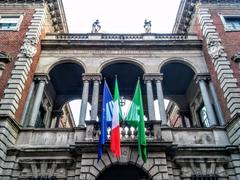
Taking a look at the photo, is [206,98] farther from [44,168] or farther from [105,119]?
[44,168]

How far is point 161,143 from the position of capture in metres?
12.3

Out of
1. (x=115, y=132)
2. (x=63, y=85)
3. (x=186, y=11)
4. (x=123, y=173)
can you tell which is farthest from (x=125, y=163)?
(x=186, y=11)

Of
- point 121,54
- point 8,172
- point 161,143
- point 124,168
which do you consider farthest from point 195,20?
point 8,172

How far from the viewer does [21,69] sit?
14781 mm

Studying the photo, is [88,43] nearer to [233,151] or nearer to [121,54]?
[121,54]

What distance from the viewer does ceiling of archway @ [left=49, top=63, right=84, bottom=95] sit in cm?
1822

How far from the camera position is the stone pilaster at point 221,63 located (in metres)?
13.5

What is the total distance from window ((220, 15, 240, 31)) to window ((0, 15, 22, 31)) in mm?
14614

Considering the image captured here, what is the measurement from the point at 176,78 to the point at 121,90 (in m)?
4.48

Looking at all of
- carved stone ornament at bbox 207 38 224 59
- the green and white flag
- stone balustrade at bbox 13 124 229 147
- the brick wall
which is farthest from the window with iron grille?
carved stone ornament at bbox 207 38 224 59

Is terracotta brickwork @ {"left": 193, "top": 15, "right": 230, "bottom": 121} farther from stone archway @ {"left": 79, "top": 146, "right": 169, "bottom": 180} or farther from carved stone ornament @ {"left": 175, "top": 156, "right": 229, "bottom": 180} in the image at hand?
stone archway @ {"left": 79, "top": 146, "right": 169, "bottom": 180}

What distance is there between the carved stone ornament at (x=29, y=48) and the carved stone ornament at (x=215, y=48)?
446 inches

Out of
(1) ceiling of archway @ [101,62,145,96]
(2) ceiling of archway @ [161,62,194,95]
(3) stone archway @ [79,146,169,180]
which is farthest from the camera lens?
(2) ceiling of archway @ [161,62,194,95]

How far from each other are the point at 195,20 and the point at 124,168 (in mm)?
12802
